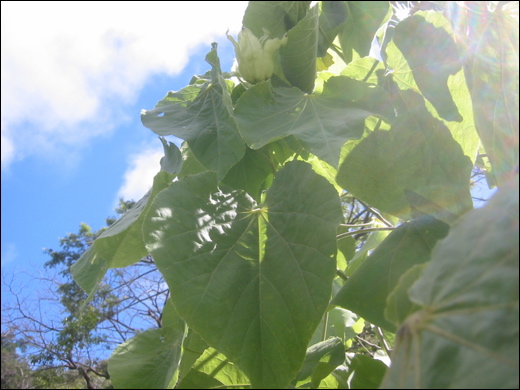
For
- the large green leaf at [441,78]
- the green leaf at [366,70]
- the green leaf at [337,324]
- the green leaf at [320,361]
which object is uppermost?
the green leaf at [366,70]

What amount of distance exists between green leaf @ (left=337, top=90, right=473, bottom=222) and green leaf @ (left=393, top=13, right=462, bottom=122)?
0.03 meters

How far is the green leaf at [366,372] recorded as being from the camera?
48 centimetres

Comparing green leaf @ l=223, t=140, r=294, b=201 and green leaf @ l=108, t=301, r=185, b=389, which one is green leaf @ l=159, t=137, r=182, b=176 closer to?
green leaf @ l=223, t=140, r=294, b=201

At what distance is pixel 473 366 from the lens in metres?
0.28

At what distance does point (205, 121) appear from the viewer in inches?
27.3

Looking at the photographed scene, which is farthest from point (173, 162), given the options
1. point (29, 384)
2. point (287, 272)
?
point (29, 384)

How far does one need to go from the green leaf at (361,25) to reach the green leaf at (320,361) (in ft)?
1.39

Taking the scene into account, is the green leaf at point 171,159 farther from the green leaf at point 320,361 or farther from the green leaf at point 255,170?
the green leaf at point 320,361

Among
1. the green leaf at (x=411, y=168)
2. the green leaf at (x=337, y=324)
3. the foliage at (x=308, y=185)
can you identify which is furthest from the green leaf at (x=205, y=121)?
the green leaf at (x=337, y=324)

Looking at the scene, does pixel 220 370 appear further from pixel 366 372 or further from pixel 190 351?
pixel 366 372

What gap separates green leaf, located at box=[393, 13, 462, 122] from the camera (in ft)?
1.97

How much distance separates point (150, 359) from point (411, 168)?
16.3 inches

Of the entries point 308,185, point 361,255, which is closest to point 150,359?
point 308,185

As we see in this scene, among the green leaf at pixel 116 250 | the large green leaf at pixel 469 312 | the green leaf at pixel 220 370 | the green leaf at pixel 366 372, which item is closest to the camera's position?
the large green leaf at pixel 469 312
